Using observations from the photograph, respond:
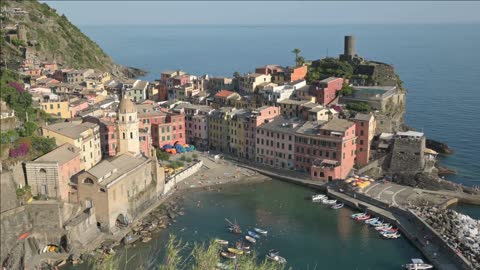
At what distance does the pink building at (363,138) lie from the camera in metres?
55.6

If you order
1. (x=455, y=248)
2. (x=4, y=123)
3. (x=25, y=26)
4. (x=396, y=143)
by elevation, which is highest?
(x=25, y=26)

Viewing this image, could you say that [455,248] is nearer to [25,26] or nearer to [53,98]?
[53,98]

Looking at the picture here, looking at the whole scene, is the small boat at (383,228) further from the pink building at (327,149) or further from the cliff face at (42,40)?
the cliff face at (42,40)

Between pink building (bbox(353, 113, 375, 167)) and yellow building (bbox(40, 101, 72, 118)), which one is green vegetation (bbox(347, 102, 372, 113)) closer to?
pink building (bbox(353, 113, 375, 167))

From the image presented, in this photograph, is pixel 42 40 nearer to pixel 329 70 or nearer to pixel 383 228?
pixel 329 70

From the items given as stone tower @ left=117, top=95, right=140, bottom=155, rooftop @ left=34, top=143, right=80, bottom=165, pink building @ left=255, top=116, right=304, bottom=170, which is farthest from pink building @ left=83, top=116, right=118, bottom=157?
pink building @ left=255, top=116, right=304, bottom=170

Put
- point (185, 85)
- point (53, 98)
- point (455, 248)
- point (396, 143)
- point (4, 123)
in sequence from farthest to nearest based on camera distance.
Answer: point (185, 85)
point (53, 98)
point (396, 143)
point (4, 123)
point (455, 248)

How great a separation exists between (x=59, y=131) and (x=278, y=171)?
A: 24.0 m

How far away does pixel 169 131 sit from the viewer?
6338 centimetres

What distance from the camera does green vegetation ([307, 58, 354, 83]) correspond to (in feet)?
252

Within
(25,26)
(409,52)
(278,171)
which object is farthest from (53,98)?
(409,52)

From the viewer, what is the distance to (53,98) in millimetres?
60312

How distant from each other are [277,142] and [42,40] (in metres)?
63.7

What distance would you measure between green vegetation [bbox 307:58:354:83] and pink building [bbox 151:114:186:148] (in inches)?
893
